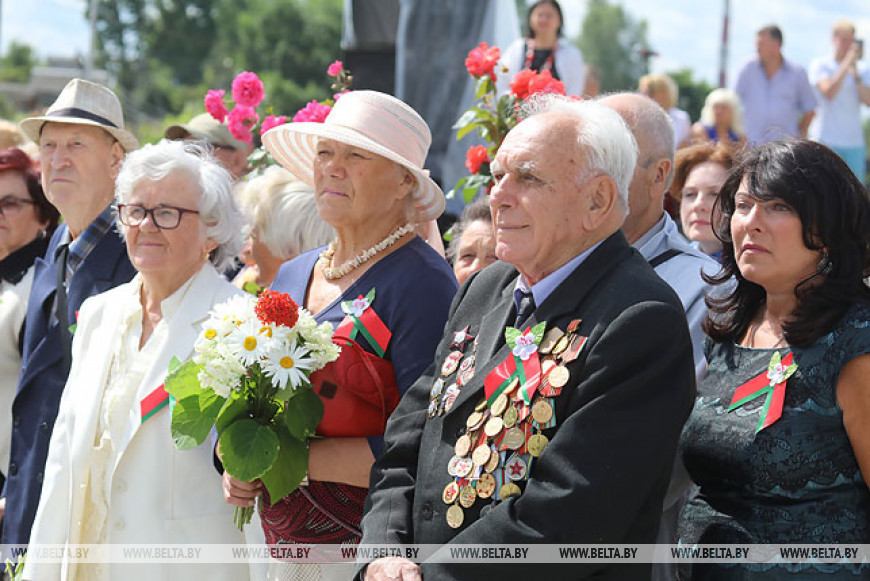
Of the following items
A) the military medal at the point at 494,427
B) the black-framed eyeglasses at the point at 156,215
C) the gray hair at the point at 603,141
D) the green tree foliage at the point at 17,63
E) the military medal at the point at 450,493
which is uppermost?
the gray hair at the point at 603,141

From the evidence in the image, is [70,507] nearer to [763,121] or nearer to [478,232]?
[478,232]

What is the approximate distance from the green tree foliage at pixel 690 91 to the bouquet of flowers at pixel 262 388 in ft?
237

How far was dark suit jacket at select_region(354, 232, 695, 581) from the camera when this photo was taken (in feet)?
8.87

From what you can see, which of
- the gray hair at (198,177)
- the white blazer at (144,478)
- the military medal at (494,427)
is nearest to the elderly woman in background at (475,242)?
the gray hair at (198,177)

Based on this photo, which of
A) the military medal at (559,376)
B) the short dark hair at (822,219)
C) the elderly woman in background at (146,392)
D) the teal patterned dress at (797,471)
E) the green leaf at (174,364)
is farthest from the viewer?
the elderly woman in background at (146,392)

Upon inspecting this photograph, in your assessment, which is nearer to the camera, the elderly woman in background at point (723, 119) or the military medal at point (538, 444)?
the military medal at point (538, 444)

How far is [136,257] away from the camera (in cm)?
414

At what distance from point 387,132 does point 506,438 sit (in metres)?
1.47

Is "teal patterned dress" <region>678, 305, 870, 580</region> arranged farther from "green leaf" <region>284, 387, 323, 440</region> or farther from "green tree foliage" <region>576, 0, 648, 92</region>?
"green tree foliage" <region>576, 0, 648, 92</region>

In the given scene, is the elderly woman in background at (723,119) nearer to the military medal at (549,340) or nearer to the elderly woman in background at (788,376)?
the elderly woman in background at (788,376)

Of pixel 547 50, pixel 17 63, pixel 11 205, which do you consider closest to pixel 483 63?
pixel 11 205

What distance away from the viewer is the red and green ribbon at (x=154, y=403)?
12.8 feet

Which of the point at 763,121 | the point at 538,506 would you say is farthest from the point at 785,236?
the point at 763,121

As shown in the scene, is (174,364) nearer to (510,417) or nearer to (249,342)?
(249,342)
